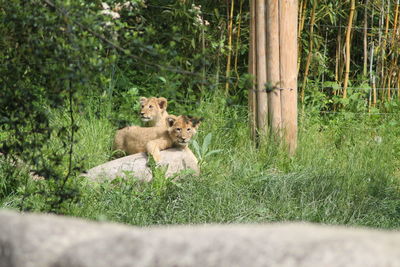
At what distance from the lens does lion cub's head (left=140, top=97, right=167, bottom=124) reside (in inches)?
342

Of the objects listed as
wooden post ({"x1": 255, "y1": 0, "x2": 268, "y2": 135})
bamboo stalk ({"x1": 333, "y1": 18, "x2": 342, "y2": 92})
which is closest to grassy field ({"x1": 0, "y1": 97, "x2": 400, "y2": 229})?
wooden post ({"x1": 255, "y1": 0, "x2": 268, "y2": 135})

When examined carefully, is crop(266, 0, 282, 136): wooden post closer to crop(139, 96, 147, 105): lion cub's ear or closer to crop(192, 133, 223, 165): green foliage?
crop(192, 133, 223, 165): green foliage

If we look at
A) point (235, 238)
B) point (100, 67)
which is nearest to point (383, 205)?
point (100, 67)

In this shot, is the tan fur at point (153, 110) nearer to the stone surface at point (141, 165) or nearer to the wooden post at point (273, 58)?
the stone surface at point (141, 165)

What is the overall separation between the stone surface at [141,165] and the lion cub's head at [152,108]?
0.85 m

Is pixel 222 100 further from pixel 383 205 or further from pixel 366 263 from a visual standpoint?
pixel 366 263

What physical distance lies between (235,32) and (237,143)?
2.08 m

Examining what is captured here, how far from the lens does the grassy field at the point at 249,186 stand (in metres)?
6.44

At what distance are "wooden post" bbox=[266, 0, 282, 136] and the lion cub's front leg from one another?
1.22 m

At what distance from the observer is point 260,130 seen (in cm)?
825

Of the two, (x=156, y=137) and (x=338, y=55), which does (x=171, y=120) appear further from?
(x=338, y=55)

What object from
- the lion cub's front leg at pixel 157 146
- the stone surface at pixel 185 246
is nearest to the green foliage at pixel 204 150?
the lion cub's front leg at pixel 157 146

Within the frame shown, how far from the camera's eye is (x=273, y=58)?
26.6 feet

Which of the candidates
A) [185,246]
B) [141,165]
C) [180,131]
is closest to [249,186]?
[180,131]
